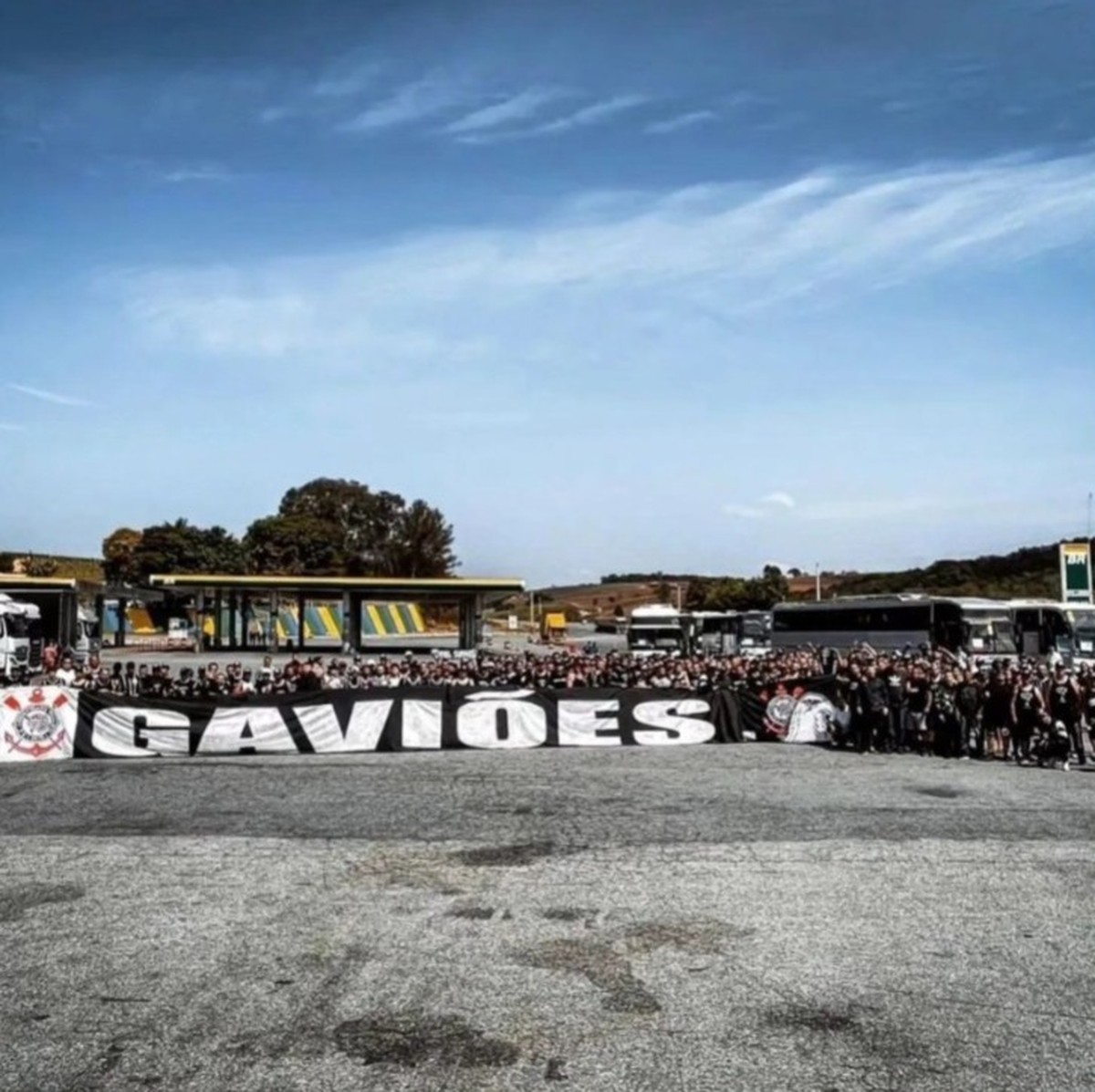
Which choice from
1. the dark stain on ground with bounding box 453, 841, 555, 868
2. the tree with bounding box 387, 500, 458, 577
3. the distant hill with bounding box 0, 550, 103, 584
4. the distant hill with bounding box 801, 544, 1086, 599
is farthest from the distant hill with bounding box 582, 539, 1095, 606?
the dark stain on ground with bounding box 453, 841, 555, 868

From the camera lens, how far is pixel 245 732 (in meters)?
22.7

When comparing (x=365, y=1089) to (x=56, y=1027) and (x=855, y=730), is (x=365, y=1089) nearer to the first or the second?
(x=56, y=1027)

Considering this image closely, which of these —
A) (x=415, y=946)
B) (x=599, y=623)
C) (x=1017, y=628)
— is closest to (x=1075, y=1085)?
(x=415, y=946)

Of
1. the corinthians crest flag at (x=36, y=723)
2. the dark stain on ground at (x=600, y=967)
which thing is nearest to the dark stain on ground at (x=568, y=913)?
the dark stain on ground at (x=600, y=967)

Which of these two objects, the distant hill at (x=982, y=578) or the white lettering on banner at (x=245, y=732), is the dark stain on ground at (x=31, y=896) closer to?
the white lettering on banner at (x=245, y=732)

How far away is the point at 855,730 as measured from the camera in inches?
921

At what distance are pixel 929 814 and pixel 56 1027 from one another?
11193mm

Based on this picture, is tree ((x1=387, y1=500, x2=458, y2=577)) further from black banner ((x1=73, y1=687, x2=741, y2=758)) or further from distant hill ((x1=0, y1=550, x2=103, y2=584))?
black banner ((x1=73, y1=687, x2=741, y2=758))

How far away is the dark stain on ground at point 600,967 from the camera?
8272 mm

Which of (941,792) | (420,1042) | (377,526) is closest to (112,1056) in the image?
(420,1042)

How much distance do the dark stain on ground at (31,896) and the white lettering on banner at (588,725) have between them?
520 inches

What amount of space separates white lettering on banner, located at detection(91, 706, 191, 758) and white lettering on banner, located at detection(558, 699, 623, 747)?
7.24m

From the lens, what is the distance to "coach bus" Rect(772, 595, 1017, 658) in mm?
50438

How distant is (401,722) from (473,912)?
12.8 meters
